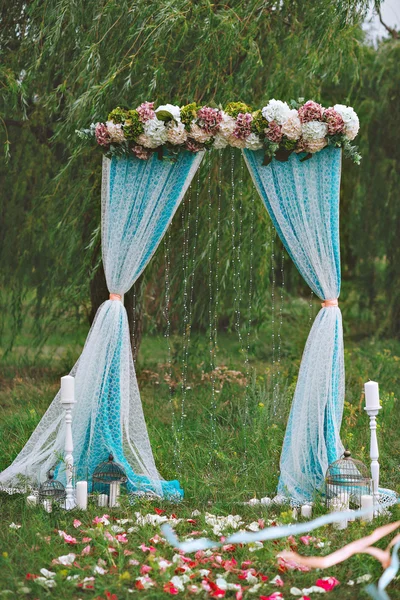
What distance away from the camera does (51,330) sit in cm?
739

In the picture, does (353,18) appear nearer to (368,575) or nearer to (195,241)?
(195,241)

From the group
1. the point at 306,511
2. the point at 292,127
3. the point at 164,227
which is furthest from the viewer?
the point at 164,227

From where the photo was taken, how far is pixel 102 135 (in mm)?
4730

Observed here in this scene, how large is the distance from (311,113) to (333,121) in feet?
0.40

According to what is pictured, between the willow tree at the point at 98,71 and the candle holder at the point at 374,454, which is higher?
the willow tree at the point at 98,71

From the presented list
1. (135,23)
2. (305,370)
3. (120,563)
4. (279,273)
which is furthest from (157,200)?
(279,273)

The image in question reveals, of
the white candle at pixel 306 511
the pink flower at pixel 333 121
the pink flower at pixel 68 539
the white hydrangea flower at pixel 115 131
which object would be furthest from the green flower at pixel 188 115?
the pink flower at pixel 68 539

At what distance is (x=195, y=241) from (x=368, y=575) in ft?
11.1

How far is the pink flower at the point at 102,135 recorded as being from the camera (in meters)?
4.72

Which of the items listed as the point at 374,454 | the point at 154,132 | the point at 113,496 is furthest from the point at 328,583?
the point at 154,132

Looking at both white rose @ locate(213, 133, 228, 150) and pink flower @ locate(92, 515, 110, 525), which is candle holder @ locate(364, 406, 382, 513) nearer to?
pink flower @ locate(92, 515, 110, 525)

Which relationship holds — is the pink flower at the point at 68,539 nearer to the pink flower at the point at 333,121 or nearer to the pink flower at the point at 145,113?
the pink flower at the point at 145,113

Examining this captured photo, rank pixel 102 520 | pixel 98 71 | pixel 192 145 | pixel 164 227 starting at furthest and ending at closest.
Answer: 1. pixel 98 71
2. pixel 164 227
3. pixel 192 145
4. pixel 102 520

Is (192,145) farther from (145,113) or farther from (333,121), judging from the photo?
(333,121)
